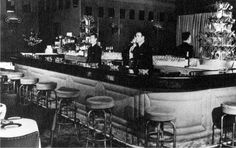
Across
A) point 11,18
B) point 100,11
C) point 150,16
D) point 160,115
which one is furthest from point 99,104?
point 150,16

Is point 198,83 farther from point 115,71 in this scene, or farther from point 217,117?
point 115,71

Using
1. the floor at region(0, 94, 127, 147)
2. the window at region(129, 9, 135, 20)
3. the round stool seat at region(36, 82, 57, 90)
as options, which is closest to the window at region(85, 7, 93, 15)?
the window at region(129, 9, 135, 20)

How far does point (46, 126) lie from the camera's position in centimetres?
529

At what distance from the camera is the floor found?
14.6ft

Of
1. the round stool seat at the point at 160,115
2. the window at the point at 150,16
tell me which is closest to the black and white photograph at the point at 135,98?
the round stool seat at the point at 160,115

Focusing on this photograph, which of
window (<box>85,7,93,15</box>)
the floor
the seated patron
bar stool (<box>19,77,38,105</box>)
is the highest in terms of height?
window (<box>85,7,93,15</box>)

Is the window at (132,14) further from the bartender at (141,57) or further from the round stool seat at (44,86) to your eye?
the bartender at (141,57)

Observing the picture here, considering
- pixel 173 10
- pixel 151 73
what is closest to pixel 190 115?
pixel 151 73

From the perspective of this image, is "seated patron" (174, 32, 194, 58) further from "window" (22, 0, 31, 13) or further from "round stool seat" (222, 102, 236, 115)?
"window" (22, 0, 31, 13)

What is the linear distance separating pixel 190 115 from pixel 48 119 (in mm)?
2778

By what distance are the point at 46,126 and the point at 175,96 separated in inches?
93.5

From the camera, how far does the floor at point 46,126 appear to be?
4.46 metres

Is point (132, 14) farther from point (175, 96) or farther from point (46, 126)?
point (175, 96)

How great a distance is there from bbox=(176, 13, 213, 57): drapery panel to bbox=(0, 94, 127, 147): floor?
9.68 metres
